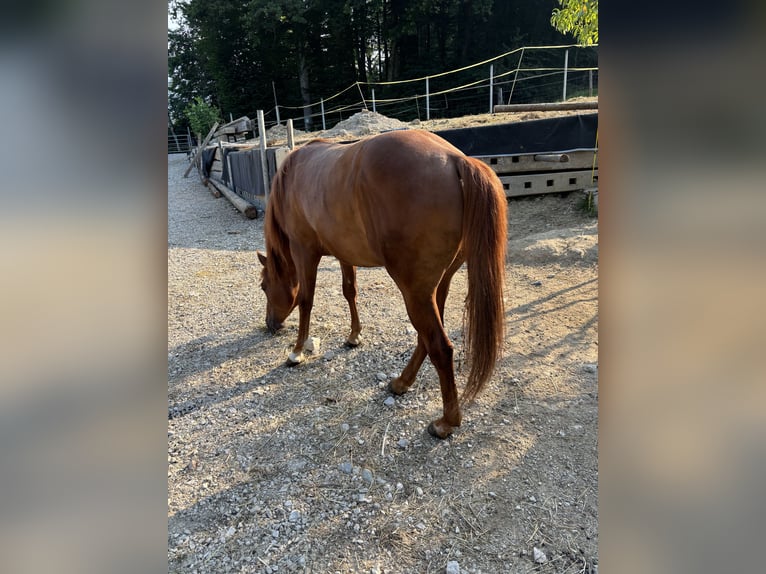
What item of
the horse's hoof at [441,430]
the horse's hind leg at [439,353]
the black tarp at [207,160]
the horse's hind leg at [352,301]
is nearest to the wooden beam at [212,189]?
the black tarp at [207,160]

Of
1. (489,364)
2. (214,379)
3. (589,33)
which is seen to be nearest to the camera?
(489,364)

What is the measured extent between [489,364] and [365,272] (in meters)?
3.49

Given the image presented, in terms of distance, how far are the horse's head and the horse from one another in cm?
83

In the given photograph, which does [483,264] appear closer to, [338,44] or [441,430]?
[441,430]

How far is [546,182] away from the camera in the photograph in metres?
7.28

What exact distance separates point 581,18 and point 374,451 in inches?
171

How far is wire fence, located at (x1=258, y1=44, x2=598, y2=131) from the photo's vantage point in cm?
2062

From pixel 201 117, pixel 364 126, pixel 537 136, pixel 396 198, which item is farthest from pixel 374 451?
pixel 201 117
